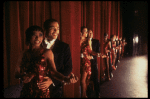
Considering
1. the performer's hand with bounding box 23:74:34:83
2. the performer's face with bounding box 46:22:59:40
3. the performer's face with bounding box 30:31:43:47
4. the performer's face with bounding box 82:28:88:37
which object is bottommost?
the performer's hand with bounding box 23:74:34:83

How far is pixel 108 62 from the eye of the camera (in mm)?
4609

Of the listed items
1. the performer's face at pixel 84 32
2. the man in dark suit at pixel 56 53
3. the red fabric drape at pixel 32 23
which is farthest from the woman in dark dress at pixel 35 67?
the performer's face at pixel 84 32

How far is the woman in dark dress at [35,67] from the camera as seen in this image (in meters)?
1.17

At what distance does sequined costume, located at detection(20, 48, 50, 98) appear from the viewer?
1.18 meters

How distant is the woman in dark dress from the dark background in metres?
12.2

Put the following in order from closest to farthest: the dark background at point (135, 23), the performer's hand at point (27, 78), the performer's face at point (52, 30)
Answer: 1. the performer's hand at point (27, 78)
2. the performer's face at point (52, 30)
3. the dark background at point (135, 23)

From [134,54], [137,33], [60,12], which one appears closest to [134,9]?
[137,33]

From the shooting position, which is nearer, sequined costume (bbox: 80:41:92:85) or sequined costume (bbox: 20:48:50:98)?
sequined costume (bbox: 20:48:50:98)

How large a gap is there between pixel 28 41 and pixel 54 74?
38 centimetres

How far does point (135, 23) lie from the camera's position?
1252 cm

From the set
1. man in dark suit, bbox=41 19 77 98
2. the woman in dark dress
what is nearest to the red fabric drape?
man in dark suit, bbox=41 19 77 98

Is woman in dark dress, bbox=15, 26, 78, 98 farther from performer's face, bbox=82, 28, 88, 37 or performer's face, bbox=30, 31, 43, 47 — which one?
performer's face, bbox=82, 28, 88, 37

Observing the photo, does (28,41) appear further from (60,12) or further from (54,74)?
(60,12)

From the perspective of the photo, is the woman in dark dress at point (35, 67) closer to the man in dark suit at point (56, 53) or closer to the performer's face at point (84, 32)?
the man in dark suit at point (56, 53)
